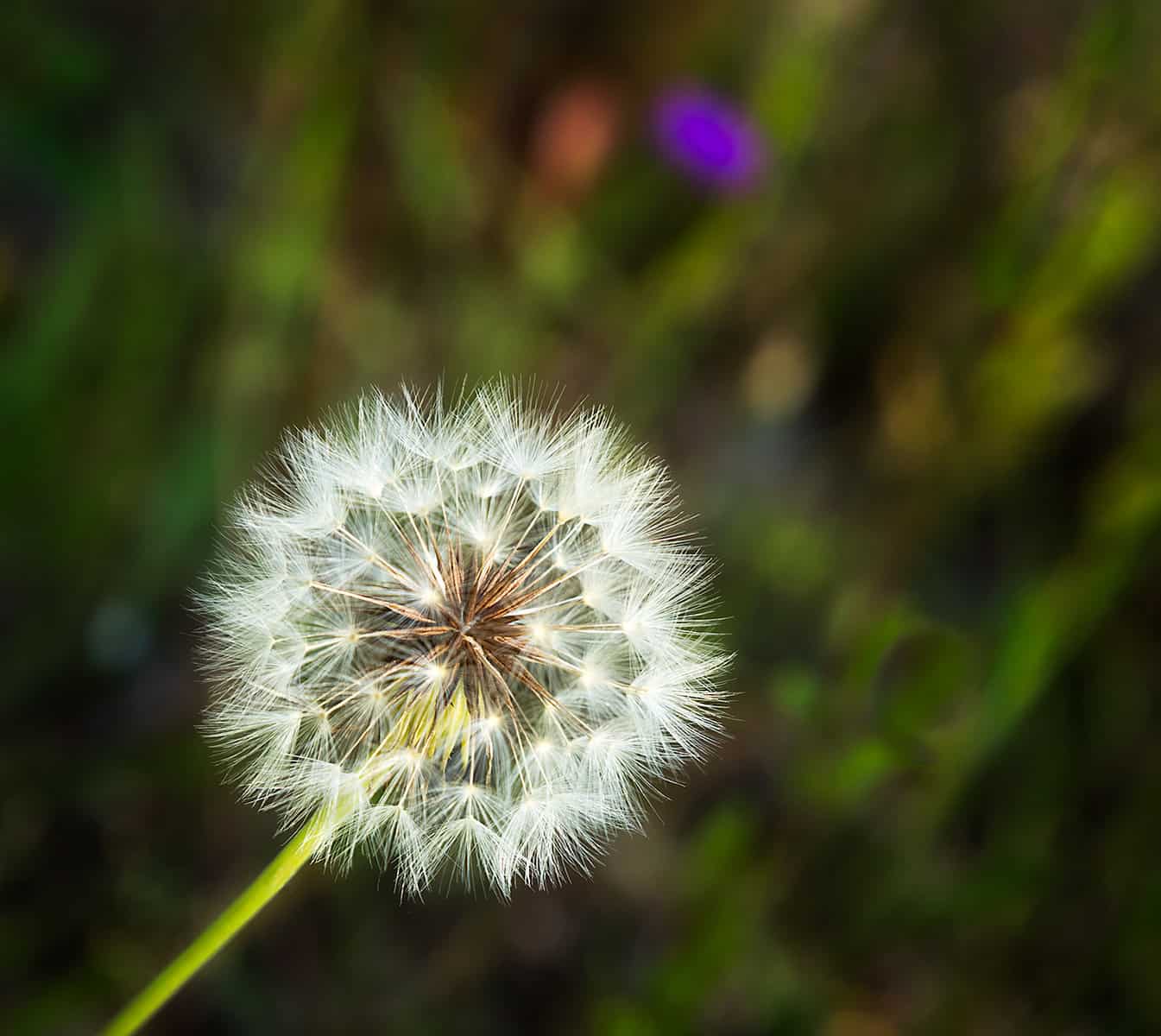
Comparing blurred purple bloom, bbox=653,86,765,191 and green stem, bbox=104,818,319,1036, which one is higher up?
blurred purple bloom, bbox=653,86,765,191

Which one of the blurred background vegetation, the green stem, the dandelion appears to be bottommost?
the green stem

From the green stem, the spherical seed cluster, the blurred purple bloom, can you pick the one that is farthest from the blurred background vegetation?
the green stem

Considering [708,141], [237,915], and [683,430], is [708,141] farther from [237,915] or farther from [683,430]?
[237,915]

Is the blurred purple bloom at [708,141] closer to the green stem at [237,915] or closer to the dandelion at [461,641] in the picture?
the dandelion at [461,641]

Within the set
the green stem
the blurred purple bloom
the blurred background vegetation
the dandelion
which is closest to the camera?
the green stem

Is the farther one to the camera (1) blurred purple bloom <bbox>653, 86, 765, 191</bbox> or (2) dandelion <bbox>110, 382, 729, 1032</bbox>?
(1) blurred purple bloom <bbox>653, 86, 765, 191</bbox>

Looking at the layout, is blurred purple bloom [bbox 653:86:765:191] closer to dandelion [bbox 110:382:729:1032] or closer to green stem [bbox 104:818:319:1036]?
dandelion [bbox 110:382:729:1032]

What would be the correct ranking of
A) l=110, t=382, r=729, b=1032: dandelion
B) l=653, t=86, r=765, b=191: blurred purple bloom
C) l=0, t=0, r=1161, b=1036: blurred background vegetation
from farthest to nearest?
l=653, t=86, r=765, b=191: blurred purple bloom
l=0, t=0, r=1161, b=1036: blurred background vegetation
l=110, t=382, r=729, b=1032: dandelion
